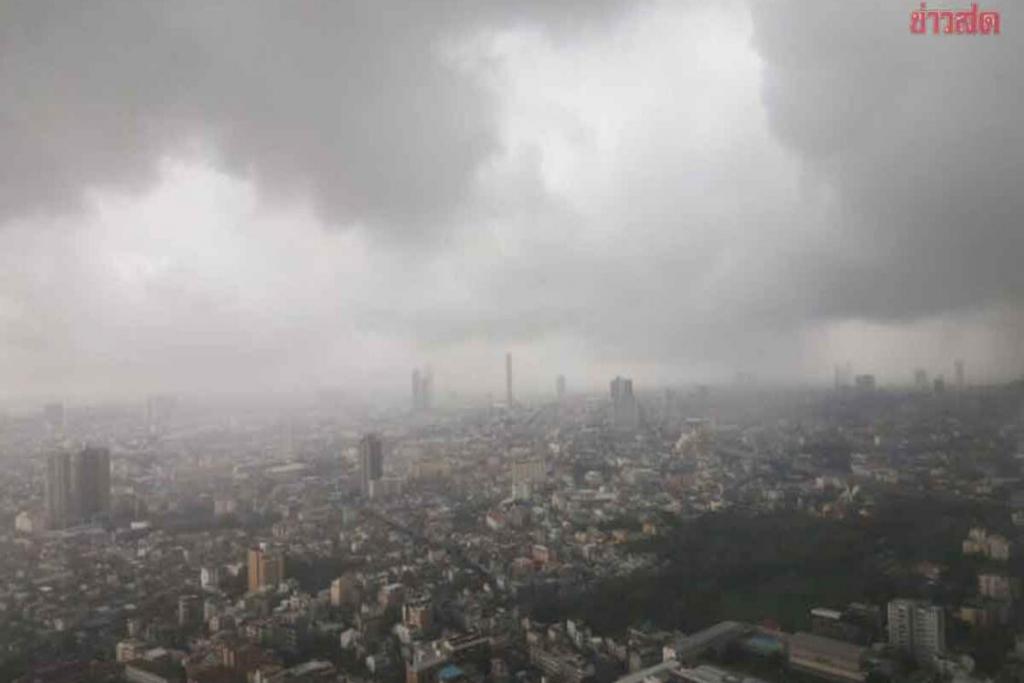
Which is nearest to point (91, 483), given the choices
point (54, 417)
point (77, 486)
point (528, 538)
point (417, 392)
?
point (77, 486)

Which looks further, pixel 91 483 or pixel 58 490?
pixel 91 483

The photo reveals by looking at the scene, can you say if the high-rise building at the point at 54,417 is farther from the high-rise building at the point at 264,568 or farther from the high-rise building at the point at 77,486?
the high-rise building at the point at 264,568

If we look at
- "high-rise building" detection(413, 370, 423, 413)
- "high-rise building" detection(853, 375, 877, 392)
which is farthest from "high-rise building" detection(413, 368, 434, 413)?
"high-rise building" detection(853, 375, 877, 392)

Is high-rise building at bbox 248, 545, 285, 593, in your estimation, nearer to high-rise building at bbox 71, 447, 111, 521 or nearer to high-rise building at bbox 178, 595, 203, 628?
high-rise building at bbox 178, 595, 203, 628

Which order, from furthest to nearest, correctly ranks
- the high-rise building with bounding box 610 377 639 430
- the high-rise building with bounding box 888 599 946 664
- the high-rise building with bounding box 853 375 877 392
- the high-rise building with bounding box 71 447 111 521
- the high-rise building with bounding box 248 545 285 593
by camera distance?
the high-rise building with bounding box 610 377 639 430, the high-rise building with bounding box 853 375 877 392, the high-rise building with bounding box 71 447 111 521, the high-rise building with bounding box 248 545 285 593, the high-rise building with bounding box 888 599 946 664

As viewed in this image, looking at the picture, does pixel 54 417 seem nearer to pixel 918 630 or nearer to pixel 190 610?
pixel 190 610

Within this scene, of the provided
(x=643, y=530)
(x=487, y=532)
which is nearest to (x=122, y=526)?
(x=487, y=532)
